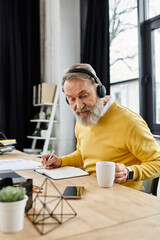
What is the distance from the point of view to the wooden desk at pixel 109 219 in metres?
0.63

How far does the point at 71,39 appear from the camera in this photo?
11.9ft

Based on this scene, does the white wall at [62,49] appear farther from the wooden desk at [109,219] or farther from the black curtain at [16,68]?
the wooden desk at [109,219]

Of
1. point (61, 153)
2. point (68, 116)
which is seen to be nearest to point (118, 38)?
point (68, 116)

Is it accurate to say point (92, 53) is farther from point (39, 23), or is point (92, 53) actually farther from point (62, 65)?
point (39, 23)

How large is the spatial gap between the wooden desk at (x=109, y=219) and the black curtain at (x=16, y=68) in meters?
2.80

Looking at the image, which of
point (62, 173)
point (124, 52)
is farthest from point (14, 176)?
point (124, 52)

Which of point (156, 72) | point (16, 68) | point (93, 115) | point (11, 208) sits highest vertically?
point (16, 68)

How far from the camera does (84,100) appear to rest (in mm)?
1510

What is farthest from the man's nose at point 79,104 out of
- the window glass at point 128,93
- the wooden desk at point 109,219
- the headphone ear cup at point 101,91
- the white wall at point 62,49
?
the white wall at point 62,49

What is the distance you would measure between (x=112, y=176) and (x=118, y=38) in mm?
2424

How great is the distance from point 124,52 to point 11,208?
2692 millimetres

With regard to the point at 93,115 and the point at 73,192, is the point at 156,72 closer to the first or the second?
the point at 93,115

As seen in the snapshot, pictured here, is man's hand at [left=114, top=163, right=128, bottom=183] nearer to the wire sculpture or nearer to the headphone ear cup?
the wire sculpture

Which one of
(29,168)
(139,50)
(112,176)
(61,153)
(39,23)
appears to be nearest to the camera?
(112,176)
